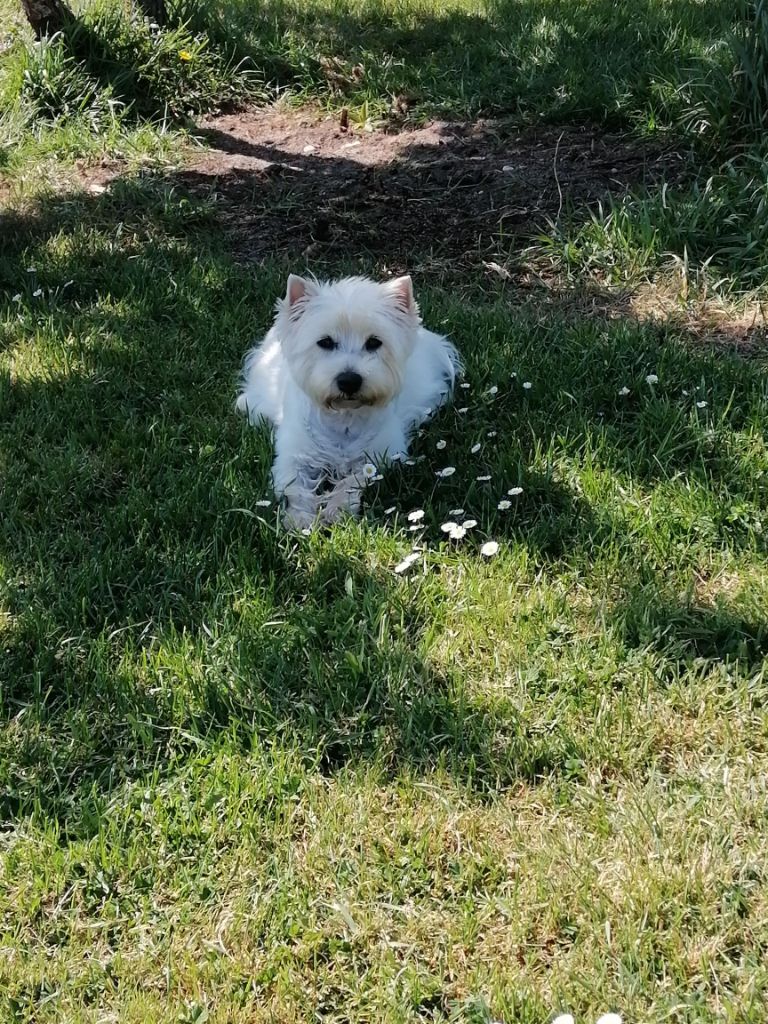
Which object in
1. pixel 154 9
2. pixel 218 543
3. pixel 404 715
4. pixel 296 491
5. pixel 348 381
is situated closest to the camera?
pixel 404 715

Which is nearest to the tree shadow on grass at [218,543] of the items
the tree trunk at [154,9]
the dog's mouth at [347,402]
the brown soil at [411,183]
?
the dog's mouth at [347,402]

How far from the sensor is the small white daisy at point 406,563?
3.29 meters

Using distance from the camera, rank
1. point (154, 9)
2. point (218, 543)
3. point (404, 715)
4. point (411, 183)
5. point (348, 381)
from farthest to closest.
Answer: point (154, 9)
point (411, 183)
point (348, 381)
point (218, 543)
point (404, 715)

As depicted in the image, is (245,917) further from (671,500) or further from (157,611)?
(671,500)

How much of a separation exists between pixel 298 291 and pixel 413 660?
5.56 ft

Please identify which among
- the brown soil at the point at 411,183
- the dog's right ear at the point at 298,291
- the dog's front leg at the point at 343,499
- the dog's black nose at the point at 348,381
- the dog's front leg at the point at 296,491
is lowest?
the dog's front leg at the point at 296,491

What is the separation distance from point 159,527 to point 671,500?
1855mm

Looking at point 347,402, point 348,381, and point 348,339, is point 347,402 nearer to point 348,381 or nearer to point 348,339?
point 348,381

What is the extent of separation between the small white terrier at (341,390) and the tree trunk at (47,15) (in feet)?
15.9

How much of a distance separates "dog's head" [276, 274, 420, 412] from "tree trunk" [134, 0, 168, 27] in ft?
16.9

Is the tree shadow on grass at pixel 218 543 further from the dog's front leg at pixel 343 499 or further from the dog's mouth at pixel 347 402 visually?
the dog's mouth at pixel 347 402

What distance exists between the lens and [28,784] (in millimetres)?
2686

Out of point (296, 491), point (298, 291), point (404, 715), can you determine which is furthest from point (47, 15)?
point (404, 715)

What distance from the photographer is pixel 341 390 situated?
3.80 m
